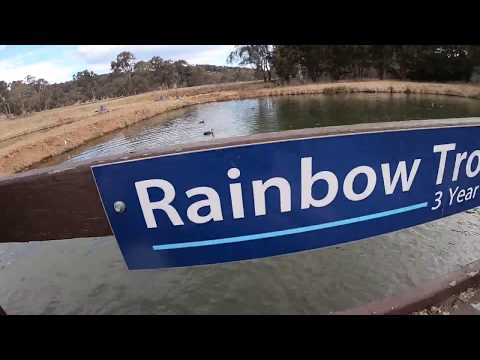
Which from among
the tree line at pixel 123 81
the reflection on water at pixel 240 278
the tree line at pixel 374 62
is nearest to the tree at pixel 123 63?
the tree line at pixel 123 81

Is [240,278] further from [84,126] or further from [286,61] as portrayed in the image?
[286,61]

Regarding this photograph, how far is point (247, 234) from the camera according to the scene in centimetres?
156

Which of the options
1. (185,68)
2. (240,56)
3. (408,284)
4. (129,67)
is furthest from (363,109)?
(129,67)

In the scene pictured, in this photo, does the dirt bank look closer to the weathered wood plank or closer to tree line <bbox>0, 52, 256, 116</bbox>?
the weathered wood plank

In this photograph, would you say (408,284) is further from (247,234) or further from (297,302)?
(247,234)

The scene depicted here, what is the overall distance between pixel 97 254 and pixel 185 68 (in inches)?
3764

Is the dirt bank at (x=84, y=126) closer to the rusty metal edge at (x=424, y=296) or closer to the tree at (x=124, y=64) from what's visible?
the rusty metal edge at (x=424, y=296)

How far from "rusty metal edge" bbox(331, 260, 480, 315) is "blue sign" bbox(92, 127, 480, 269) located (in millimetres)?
375

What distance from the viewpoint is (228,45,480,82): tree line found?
38.7 metres

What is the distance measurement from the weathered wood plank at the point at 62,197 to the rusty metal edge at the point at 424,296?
897 mm

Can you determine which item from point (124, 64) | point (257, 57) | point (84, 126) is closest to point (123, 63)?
point (124, 64)

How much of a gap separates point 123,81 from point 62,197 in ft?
326

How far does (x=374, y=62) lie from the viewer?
160 feet

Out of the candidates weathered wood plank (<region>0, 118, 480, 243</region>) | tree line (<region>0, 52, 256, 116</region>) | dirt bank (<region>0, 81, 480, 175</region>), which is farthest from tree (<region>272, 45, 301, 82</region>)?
weathered wood plank (<region>0, 118, 480, 243</region>)
